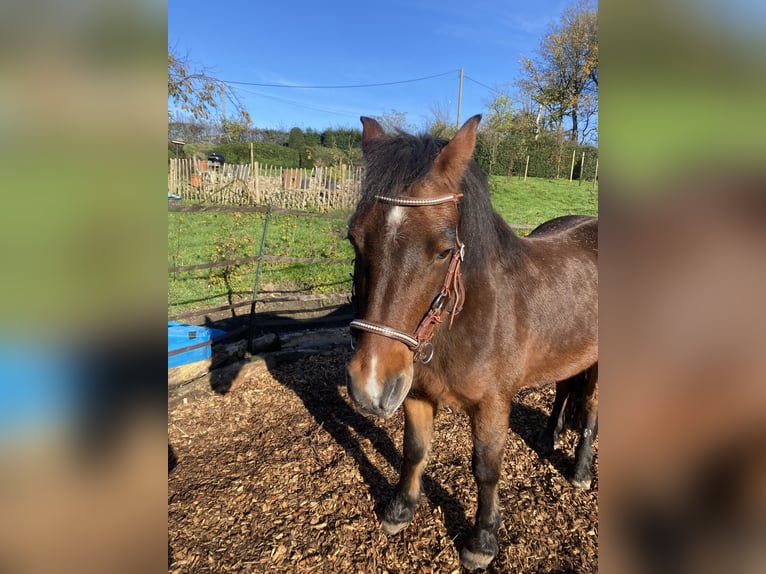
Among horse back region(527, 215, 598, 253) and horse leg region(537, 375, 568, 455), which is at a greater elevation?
horse back region(527, 215, 598, 253)

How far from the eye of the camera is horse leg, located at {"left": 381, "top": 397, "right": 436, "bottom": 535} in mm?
2812

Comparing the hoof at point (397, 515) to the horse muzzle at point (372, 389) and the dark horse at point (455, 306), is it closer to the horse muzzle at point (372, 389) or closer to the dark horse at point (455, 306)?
the dark horse at point (455, 306)

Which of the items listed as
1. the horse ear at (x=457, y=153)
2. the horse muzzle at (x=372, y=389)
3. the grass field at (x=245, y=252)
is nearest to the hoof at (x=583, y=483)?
the horse muzzle at (x=372, y=389)

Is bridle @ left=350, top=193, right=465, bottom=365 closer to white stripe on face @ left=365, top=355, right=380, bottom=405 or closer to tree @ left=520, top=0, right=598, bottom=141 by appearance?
white stripe on face @ left=365, top=355, right=380, bottom=405

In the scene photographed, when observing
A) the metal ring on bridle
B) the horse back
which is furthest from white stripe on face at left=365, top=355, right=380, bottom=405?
the horse back

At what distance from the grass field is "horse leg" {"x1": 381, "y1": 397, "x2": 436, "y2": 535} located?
3794 mm

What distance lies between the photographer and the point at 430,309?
1.94 m

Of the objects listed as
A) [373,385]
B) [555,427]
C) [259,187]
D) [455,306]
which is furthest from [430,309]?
[259,187]

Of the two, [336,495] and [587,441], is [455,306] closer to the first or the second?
[336,495]

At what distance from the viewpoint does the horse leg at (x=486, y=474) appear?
98.0 inches
